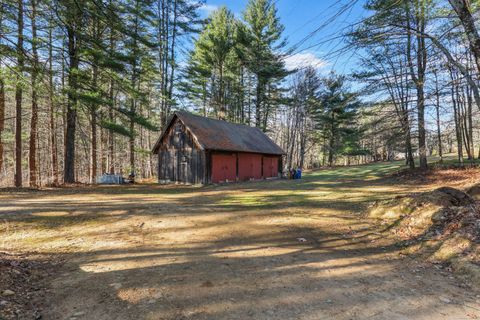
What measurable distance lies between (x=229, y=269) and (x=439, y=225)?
490 cm

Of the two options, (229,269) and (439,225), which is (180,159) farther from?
(439,225)

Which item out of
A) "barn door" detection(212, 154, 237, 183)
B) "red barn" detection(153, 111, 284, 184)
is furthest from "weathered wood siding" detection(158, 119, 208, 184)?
"barn door" detection(212, 154, 237, 183)

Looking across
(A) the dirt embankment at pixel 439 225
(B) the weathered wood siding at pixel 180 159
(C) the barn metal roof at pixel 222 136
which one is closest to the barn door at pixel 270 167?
(C) the barn metal roof at pixel 222 136

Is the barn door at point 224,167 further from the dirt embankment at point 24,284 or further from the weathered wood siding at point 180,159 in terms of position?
the dirt embankment at point 24,284

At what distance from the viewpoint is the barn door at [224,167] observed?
65.4 feet

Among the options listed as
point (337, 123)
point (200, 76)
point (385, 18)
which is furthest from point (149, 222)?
point (337, 123)

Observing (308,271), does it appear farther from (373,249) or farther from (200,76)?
(200,76)

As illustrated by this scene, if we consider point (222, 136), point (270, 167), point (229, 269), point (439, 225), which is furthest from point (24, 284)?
point (270, 167)

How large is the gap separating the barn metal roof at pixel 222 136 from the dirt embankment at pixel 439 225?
1345 centimetres

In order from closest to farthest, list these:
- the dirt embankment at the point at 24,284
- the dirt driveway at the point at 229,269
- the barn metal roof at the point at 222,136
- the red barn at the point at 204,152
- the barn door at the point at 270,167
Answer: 1. the dirt embankment at the point at 24,284
2. the dirt driveway at the point at 229,269
3. the red barn at the point at 204,152
4. the barn metal roof at the point at 222,136
5. the barn door at the point at 270,167

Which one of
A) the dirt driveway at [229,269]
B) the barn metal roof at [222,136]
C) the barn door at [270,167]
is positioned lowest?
the dirt driveway at [229,269]

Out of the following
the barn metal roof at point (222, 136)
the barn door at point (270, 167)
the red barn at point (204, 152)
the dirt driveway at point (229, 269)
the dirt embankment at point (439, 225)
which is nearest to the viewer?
the dirt driveway at point (229, 269)

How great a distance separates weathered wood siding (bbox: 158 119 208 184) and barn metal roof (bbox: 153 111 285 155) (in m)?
0.64

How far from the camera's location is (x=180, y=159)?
20.8 metres
